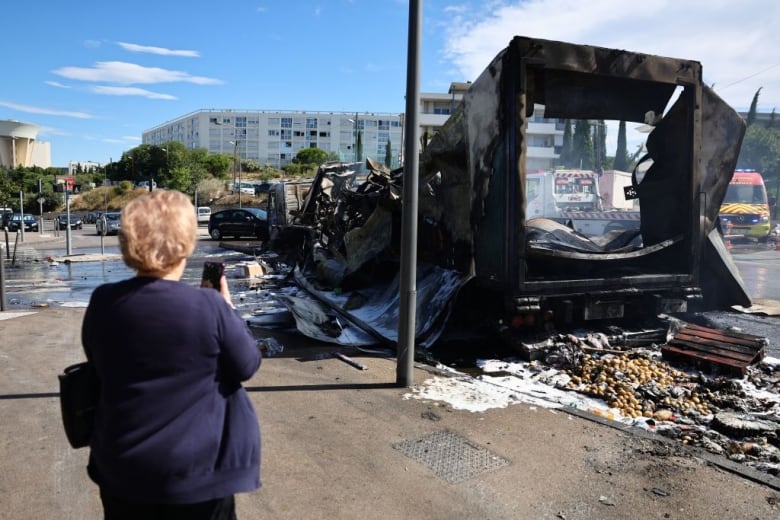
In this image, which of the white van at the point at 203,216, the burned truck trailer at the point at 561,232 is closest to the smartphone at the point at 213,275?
the burned truck trailer at the point at 561,232

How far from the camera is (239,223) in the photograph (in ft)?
88.9

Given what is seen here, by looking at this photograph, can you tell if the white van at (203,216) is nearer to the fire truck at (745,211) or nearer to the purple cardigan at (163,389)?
the fire truck at (745,211)

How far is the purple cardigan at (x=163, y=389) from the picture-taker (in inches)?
64.9

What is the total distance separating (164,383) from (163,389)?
0.06 feet

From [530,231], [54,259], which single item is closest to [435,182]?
[530,231]

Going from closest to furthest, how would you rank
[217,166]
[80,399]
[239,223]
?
[80,399] < [239,223] < [217,166]

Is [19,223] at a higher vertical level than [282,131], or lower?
lower

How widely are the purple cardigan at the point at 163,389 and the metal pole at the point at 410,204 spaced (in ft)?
10.8

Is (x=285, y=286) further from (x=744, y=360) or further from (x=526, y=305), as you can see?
(x=744, y=360)

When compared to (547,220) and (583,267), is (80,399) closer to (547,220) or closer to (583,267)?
(583,267)

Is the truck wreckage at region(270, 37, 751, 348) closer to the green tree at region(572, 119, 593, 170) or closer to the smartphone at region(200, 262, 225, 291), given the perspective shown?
the smartphone at region(200, 262, 225, 291)

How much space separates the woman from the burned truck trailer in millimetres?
4206

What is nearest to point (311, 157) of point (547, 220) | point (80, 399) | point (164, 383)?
point (547, 220)

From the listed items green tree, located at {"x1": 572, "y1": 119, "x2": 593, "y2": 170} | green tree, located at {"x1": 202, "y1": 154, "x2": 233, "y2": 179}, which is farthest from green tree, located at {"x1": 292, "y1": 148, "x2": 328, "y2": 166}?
green tree, located at {"x1": 572, "y1": 119, "x2": 593, "y2": 170}
